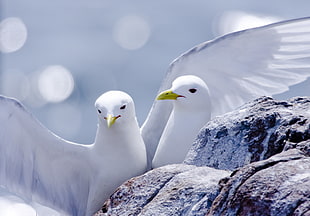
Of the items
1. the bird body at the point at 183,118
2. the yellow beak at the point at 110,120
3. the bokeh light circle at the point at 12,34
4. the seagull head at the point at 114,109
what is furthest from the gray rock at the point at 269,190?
the bokeh light circle at the point at 12,34

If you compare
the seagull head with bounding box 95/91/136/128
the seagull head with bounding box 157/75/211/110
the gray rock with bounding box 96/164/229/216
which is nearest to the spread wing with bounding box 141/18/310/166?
the seagull head with bounding box 157/75/211/110

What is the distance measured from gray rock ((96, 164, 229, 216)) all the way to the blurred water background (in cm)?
1224

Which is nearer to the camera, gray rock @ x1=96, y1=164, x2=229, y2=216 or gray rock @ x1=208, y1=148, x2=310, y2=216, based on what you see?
gray rock @ x1=208, y1=148, x2=310, y2=216

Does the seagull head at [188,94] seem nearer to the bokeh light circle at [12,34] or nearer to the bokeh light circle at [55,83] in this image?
the bokeh light circle at [55,83]

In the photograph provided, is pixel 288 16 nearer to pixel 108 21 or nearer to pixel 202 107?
pixel 108 21

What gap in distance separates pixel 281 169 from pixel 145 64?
57.4 ft

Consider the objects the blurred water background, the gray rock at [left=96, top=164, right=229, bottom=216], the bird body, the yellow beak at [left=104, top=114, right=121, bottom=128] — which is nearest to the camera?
the gray rock at [left=96, top=164, right=229, bottom=216]

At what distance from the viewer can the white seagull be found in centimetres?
721

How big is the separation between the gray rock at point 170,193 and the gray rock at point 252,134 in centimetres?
35

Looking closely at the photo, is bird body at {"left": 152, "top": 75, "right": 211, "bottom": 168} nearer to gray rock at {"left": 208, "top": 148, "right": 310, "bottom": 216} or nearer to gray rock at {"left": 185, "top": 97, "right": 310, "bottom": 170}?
gray rock at {"left": 185, "top": 97, "right": 310, "bottom": 170}

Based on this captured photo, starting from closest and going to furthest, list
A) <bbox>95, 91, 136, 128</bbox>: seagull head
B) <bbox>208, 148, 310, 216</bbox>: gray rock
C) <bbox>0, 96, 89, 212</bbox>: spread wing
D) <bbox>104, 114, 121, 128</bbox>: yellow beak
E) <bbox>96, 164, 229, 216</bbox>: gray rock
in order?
1. <bbox>208, 148, 310, 216</bbox>: gray rock
2. <bbox>96, 164, 229, 216</bbox>: gray rock
3. <bbox>104, 114, 121, 128</bbox>: yellow beak
4. <bbox>95, 91, 136, 128</bbox>: seagull head
5. <bbox>0, 96, 89, 212</bbox>: spread wing

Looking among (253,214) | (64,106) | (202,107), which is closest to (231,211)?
(253,214)

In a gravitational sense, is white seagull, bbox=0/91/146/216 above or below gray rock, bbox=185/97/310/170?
below

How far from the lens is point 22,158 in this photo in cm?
765
